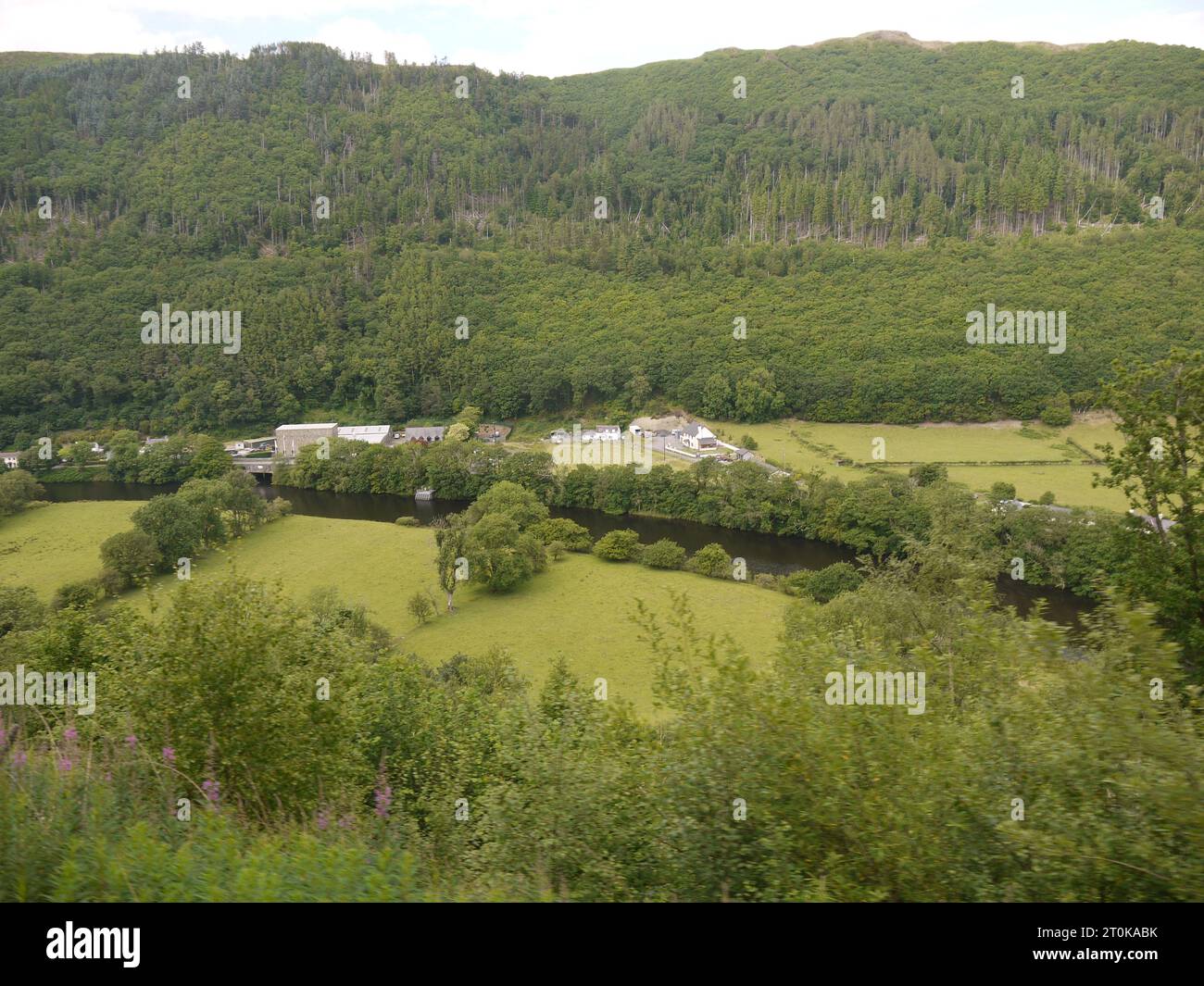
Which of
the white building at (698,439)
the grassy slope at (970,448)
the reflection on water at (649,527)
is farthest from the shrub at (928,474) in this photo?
the white building at (698,439)

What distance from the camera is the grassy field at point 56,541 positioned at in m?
34.2

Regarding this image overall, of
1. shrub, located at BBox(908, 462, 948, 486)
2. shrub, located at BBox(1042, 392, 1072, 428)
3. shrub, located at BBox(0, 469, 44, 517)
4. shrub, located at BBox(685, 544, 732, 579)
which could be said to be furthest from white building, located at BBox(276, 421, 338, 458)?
shrub, located at BBox(1042, 392, 1072, 428)

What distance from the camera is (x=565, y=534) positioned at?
130 ft

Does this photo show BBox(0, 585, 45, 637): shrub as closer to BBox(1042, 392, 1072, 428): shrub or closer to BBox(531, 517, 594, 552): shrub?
BBox(531, 517, 594, 552): shrub

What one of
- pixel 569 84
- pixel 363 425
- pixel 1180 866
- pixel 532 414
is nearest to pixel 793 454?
pixel 532 414

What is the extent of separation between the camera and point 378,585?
3478 cm

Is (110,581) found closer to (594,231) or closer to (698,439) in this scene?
(698,439)

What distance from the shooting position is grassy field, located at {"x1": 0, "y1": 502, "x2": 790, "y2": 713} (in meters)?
28.0

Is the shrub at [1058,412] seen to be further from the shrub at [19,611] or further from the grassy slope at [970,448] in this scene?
the shrub at [19,611]

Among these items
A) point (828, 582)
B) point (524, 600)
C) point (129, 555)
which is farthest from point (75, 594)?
point (828, 582)

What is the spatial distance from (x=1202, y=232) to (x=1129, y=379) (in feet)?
282

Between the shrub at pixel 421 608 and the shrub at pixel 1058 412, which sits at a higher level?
the shrub at pixel 1058 412

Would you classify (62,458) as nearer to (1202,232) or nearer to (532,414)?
(532,414)

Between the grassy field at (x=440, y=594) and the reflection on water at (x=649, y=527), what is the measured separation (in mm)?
4916
